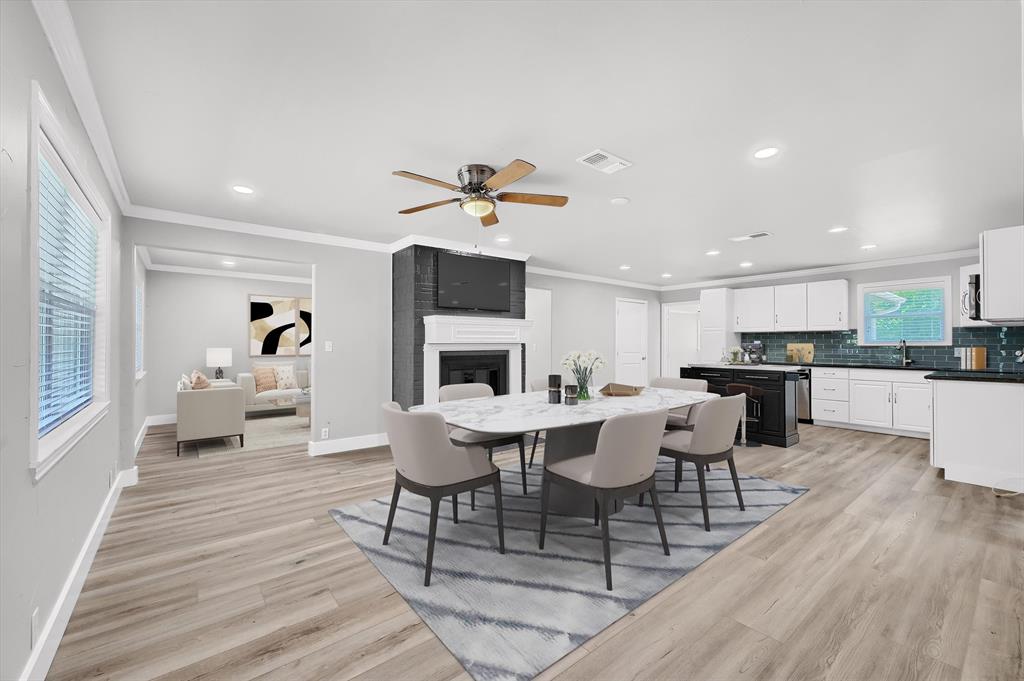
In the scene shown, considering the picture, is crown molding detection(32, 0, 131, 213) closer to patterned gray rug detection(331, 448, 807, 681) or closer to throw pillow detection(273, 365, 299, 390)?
patterned gray rug detection(331, 448, 807, 681)

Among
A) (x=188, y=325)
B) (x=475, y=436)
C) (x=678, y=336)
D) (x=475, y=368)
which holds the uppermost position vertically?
(x=188, y=325)

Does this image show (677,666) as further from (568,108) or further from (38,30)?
(38,30)

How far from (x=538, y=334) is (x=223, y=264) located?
490 cm

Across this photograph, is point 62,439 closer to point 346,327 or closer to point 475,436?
point 475,436

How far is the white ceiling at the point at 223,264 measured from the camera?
5840 mm

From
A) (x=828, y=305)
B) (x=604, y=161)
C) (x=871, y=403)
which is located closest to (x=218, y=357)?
(x=604, y=161)

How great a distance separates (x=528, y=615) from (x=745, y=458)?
3.56m

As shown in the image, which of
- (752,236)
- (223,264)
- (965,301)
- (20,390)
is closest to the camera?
(20,390)

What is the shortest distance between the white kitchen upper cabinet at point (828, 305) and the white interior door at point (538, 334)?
395cm

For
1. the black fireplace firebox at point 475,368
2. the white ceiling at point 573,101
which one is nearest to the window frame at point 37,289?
the white ceiling at point 573,101

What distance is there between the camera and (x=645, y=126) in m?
2.36

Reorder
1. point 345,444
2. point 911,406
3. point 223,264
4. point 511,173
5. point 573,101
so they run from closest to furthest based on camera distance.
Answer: point 573,101 < point 511,173 < point 345,444 < point 911,406 < point 223,264

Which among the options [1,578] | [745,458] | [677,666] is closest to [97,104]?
[1,578]

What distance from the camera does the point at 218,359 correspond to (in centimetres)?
686
